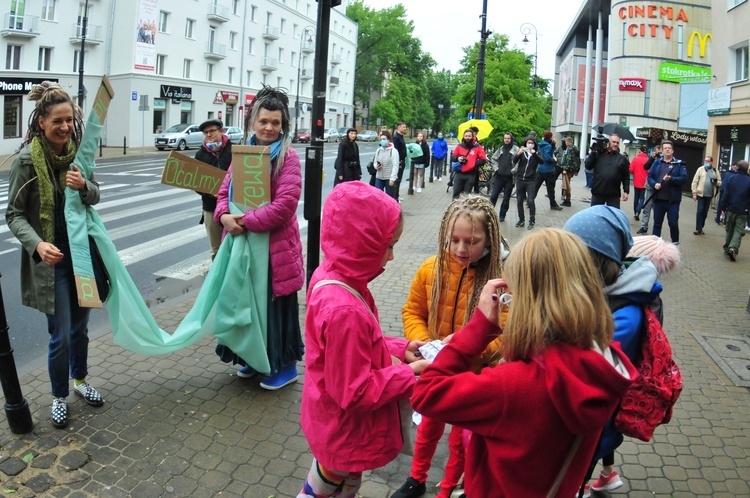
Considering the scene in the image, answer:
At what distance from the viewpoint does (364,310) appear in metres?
2.26

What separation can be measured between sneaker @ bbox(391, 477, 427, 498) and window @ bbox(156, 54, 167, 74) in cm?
4375

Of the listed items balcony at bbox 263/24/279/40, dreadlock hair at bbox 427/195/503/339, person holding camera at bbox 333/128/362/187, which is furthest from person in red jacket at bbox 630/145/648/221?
balcony at bbox 263/24/279/40

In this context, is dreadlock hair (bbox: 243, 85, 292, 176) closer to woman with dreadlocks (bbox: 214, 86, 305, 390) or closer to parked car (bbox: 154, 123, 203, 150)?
woman with dreadlocks (bbox: 214, 86, 305, 390)

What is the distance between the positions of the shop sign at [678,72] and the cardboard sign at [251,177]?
41.7 metres

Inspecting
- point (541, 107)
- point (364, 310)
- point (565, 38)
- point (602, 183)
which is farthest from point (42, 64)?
point (565, 38)

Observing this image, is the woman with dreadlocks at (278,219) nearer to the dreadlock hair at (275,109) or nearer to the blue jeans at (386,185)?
the dreadlock hair at (275,109)

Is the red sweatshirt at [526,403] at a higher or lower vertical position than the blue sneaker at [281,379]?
higher

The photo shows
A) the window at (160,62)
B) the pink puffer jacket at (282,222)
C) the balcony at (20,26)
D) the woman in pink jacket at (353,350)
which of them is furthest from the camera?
the window at (160,62)

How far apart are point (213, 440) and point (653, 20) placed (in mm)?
42603

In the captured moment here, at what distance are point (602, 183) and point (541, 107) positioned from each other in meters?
15.8

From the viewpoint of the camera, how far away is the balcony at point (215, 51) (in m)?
47.3

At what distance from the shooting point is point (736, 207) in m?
11.4

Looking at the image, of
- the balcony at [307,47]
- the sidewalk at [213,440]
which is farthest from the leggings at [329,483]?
the balcony at [307,47]

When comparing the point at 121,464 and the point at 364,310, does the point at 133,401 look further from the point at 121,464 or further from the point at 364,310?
the point at 364,310
